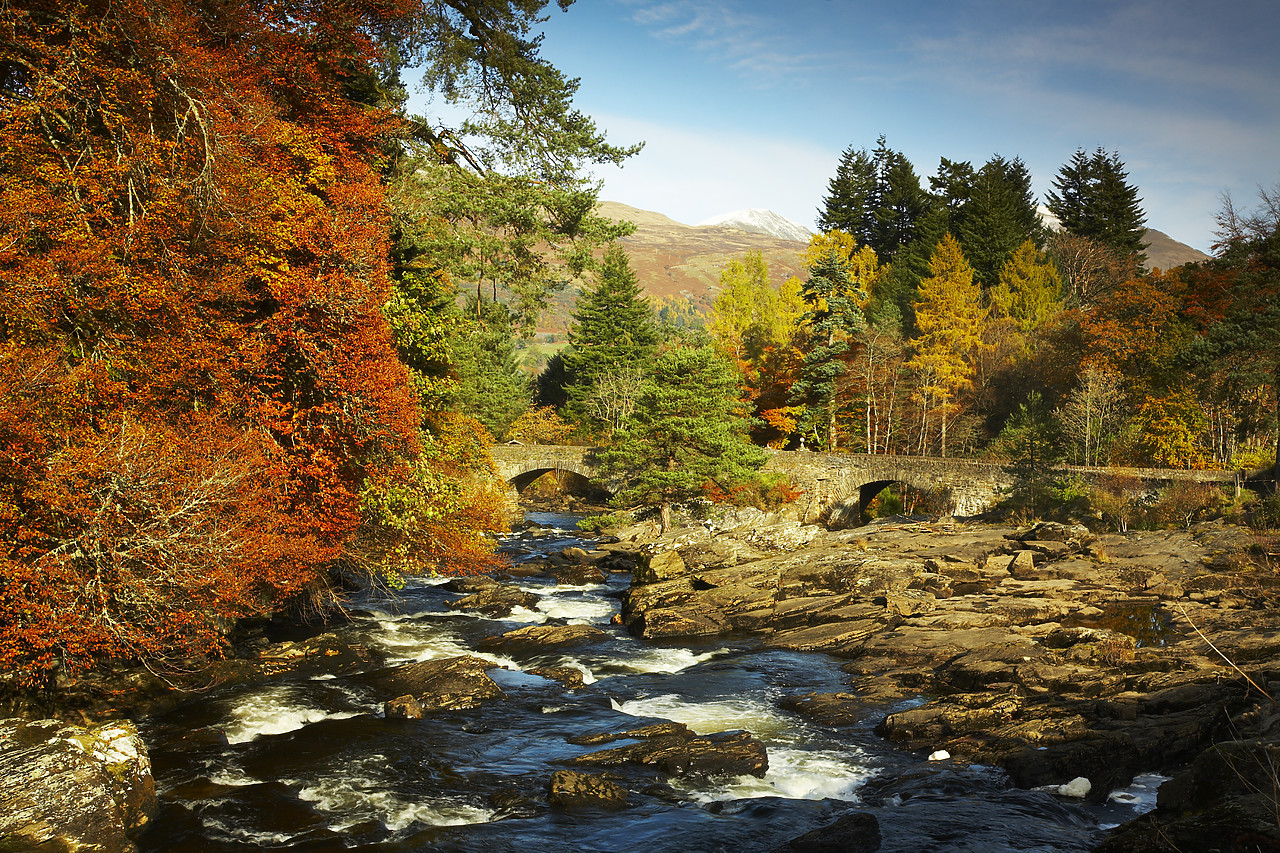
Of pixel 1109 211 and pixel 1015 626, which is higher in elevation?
pixel 1109 211

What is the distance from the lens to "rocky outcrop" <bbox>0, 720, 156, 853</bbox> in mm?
10172

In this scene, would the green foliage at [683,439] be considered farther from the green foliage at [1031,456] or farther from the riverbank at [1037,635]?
the green foliage at [1031,456]

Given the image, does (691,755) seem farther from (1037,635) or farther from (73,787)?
(1037,635)

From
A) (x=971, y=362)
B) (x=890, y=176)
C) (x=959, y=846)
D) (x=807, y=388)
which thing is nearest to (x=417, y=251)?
(x=959, y=846)

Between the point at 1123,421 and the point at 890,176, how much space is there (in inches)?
1809

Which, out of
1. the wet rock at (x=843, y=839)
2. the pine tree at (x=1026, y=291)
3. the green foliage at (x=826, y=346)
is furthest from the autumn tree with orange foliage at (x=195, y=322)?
the pine tree at (x=1026, y=291)

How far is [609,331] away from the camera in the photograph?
64375 mm

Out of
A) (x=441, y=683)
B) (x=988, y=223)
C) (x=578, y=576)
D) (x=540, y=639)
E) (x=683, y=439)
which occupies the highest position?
(x=988, y=223)

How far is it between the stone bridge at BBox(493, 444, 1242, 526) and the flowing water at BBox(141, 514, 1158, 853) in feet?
74.8

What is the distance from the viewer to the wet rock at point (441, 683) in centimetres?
1697

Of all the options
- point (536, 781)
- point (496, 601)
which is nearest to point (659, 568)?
point (496, 601)

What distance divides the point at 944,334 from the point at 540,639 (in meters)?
41.8

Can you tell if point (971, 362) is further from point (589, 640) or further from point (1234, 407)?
point (589, 640)

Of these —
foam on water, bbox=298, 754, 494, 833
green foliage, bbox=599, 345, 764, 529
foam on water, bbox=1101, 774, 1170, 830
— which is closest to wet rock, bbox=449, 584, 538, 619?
green foliage, bbox=599, 345, 764, 529
